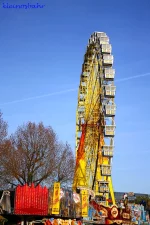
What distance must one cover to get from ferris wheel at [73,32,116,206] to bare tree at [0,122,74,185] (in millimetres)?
4534

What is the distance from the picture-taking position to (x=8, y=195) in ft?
83.9

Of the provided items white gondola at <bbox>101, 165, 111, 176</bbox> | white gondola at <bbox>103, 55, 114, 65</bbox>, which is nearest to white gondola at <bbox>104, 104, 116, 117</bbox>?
white gondola at <bbox>103, 55, 114, 65</bbox>

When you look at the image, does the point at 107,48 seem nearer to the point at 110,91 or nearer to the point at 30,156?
the point at 110,91

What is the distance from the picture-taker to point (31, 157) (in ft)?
150

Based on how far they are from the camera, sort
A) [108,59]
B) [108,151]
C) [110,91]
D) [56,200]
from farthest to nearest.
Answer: [108,59] < [110,91] < [108,151] < [56,200]

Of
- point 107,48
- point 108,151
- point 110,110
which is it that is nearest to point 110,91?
point 110,110

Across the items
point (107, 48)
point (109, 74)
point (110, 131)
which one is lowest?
point (110, 131)

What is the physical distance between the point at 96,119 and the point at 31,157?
430 inches

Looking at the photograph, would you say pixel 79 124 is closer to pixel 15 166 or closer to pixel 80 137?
pixel 80 137

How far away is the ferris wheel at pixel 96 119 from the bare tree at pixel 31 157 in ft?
14.9

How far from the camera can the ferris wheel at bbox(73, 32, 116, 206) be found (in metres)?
35.2

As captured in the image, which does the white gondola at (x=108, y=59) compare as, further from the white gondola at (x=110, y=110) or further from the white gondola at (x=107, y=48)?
the white gondola at (x=110, y=110)

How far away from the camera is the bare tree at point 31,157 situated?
44500 mm

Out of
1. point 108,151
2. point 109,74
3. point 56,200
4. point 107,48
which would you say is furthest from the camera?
point 107,48
